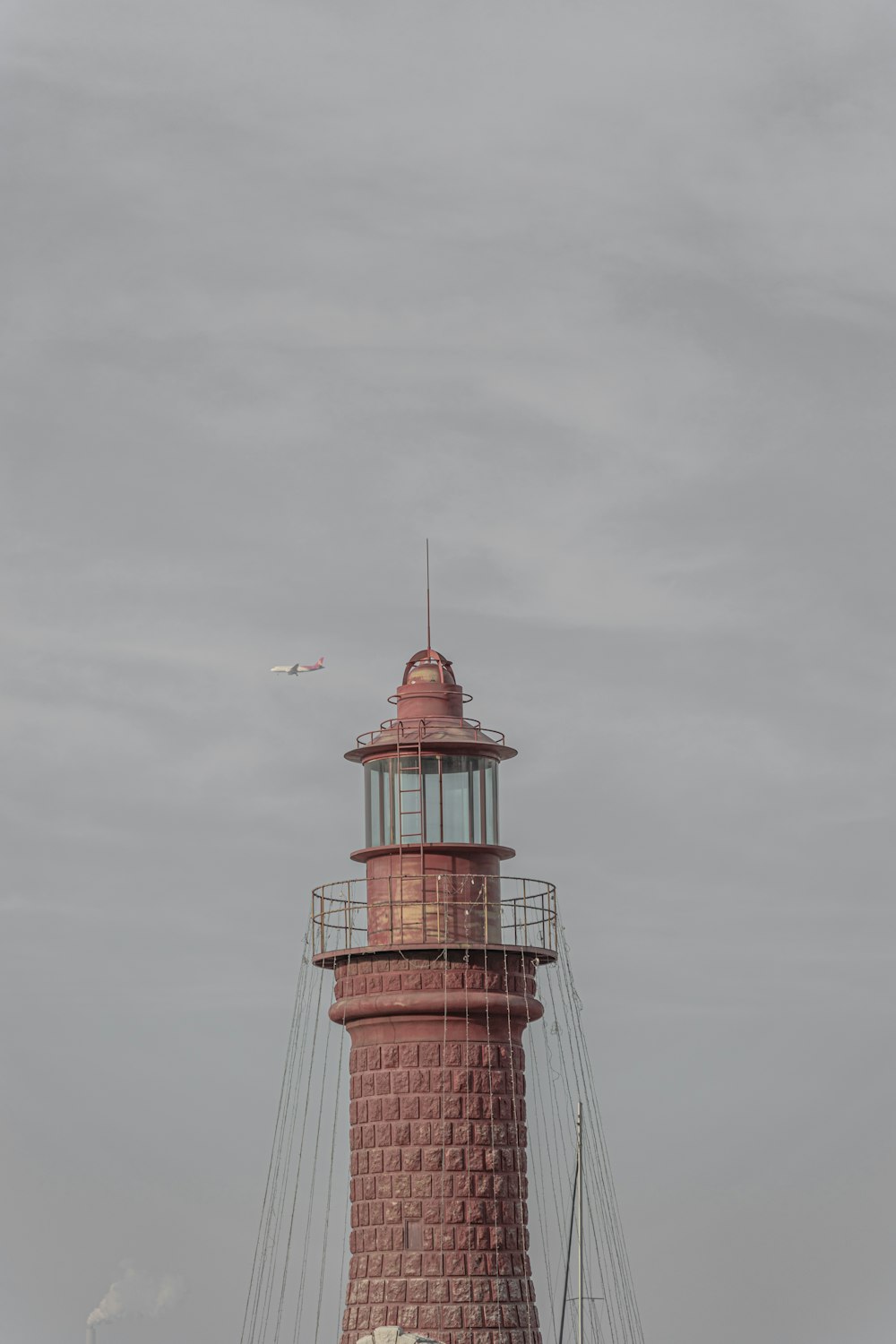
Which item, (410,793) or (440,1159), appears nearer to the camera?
(440,1159)

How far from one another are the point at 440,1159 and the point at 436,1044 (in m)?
2.43

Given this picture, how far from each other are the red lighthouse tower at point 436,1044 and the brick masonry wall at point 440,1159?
0.04 metres

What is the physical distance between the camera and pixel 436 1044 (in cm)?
6219

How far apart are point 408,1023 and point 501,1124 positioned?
9.70 feet

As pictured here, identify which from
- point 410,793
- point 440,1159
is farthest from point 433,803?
point 440,1159

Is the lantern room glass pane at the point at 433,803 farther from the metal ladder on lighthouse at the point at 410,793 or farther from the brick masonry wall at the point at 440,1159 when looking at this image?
the brick masonry wall at the point at 440,1159

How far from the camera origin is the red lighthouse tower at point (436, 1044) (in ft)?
201

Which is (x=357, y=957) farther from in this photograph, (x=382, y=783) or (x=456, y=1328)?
(x=456, y=1328)

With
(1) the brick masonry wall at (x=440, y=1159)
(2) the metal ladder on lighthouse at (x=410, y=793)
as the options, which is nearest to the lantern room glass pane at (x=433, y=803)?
(2) the metal ladder on lighthouse at (x=410, y=793)

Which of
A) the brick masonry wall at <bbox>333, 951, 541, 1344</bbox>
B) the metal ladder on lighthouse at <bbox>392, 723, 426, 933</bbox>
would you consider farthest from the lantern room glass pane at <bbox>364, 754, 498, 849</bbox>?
the brick masonry wall at <bbox>333, 951, 541, 1344</bbox>

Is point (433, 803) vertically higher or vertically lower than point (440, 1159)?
higher

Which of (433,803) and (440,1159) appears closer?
(440,1159)

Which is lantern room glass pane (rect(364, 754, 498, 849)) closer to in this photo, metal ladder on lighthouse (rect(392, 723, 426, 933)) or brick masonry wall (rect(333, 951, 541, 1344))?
metal ladder on lighthouse (rect(392, 723, 426, 933))

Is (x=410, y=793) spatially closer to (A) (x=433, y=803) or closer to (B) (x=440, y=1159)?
(A) (x=433, y=803)
